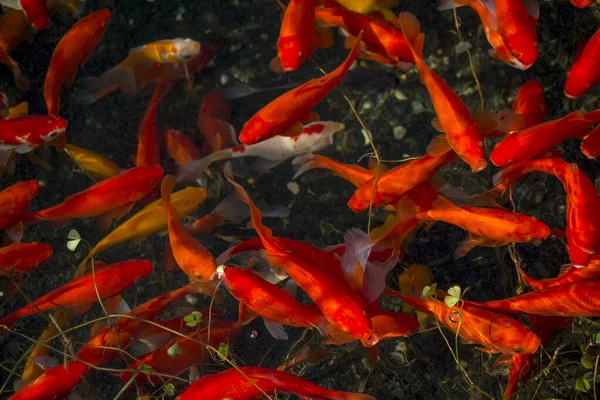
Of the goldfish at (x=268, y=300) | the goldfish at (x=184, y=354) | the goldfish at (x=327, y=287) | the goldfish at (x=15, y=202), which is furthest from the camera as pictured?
the goldfish at (x=15, y=202)

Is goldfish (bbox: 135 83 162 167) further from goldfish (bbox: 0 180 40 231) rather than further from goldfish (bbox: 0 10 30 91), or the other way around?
goldfish (bbox: 0 10 30 91)

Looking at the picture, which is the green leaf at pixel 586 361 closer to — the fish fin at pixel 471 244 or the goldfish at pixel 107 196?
the fish fin at pixel 471 244

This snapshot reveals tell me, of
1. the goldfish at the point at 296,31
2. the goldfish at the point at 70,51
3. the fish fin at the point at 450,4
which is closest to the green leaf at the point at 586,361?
the fish fin at the point at 450,4

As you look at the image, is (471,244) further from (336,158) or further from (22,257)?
(22,257)

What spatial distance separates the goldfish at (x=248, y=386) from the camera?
274 centimetres

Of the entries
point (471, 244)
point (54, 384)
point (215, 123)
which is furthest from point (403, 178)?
point (54, 384)

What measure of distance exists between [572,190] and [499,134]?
47 centimetres

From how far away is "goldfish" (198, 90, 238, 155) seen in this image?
11.6 feet

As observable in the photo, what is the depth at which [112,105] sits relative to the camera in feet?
12.5

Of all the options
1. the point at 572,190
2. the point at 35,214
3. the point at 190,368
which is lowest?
the point at 190,368

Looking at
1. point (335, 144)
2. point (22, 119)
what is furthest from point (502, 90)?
point (22, 119)

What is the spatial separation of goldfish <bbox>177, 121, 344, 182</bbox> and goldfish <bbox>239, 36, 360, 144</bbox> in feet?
1.01

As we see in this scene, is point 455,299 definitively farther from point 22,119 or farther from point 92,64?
point 92,64

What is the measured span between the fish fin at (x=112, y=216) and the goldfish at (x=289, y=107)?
811mm
